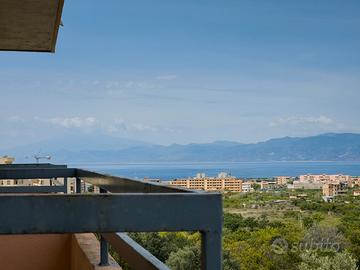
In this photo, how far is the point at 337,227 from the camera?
2191 inches

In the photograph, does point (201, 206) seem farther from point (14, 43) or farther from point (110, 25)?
point (110, 25)

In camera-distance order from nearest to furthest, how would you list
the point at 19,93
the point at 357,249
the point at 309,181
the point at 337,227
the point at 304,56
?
the point at 357,249
the point at 337,227
the point at 309,181
the point at 19,93
the point at 304,56

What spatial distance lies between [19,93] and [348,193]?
319 ft

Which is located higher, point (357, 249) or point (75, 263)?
point (75, 263)

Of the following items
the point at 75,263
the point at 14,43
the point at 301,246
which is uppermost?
the point at 14,43

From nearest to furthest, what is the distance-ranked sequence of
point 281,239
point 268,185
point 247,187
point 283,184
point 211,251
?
point 211,251 → point 281,239 → point 247,187 → point 268,185 → point 283,184

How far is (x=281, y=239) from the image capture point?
49.2m

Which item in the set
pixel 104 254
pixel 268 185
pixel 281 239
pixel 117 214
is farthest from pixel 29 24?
pixel 268 185

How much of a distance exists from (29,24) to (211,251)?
4.81m

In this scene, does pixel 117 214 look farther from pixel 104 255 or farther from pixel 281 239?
pixel 281 239

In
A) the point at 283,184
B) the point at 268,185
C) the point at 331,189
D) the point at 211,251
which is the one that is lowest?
the point at 283,184

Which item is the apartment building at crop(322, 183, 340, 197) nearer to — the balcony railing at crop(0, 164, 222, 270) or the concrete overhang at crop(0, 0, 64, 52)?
the concrete overhang at crop(0, 0, 64, 52)

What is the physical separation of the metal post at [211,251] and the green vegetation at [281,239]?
1213 inches

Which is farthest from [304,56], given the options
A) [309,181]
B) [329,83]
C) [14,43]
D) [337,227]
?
[14,43]
